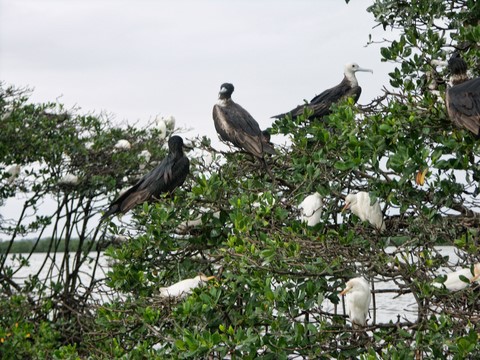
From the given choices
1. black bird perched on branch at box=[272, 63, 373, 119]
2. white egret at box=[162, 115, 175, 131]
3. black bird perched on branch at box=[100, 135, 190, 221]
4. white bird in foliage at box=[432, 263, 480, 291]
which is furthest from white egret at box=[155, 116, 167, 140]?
white bird in foliage at box=[432, 263, 480, 291]

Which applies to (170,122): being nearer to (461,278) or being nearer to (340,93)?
(340,93)

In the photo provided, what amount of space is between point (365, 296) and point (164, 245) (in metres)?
1.27

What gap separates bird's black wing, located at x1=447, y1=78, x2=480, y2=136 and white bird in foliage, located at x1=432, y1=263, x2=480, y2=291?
0.63 meters

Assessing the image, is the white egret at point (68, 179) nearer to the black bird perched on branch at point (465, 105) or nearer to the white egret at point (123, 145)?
the white egret at point (123, 145)

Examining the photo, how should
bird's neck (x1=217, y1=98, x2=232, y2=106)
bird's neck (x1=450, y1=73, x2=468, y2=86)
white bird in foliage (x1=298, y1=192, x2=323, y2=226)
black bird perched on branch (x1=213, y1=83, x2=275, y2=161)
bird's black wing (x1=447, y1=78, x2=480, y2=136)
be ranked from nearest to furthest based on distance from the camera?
1. bird's black wing (x1=447, y1=78, x2=480, y2=136)
2. white bird in foliage (x1=298, y1=192, x2=323, y2=226)
3. bird's neck (x1=450, y1=73, x2=468, y2=86)
4. black bird perched on branch (x1=213, y1=83, x2=275, y2=161)
5. bird's neck (x1=217, y1=98, x2=232, y2=106)

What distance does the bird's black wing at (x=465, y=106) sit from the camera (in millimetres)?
3348

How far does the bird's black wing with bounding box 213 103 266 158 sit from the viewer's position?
5197 mm

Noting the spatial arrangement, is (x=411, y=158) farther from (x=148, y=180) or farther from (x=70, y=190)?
(x=70, y=190)

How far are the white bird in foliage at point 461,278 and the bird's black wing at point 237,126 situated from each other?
2.03m

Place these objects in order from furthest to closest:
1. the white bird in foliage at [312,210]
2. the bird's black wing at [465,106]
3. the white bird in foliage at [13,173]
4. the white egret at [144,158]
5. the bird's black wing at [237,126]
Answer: the white egret at [144,158]
the white bird in foliage at [13,173]
the bird's black wing at [237,126]
the white bird in foliage at [312,210]
the bird's black wing at [465,106]

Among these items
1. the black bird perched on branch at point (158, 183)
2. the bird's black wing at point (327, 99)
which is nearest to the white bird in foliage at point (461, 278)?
the black bird perched on branch at point (158, 183)

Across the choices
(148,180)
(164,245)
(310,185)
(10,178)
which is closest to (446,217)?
(310,185)

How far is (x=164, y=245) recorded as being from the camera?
4.02 meters

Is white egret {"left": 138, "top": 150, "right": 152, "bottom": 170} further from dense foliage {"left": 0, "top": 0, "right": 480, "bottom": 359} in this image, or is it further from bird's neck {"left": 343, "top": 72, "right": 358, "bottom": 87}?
dense foliage {"left": 0, "top": 0, "right": 480, "bottom": 359}
